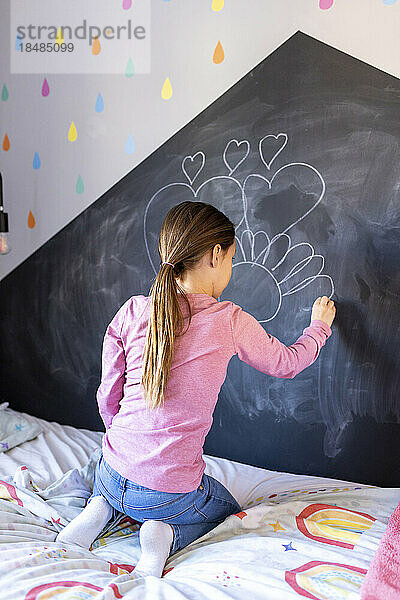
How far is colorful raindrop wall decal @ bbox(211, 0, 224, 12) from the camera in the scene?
6.82 ft

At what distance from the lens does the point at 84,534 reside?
150 cm

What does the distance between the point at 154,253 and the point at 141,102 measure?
0.54 meters

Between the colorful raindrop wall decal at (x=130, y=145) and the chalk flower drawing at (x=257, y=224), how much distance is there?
219 mm

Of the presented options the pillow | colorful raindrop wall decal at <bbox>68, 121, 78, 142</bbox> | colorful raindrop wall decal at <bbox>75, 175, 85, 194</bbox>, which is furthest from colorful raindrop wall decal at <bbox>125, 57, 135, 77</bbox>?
the pillow

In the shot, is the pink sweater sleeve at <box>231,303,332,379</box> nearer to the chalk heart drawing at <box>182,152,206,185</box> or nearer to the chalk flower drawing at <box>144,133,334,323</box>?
the chalk flower drawing at <box>144,133,334,323</box>

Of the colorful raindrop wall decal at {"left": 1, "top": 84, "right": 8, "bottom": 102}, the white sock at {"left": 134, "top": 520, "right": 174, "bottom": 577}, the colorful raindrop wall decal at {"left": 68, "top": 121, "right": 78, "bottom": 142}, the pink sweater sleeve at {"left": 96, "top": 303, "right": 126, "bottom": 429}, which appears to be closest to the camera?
the white sock at {"left": 134, "top": 520, "right": 174, "bottom": 577}

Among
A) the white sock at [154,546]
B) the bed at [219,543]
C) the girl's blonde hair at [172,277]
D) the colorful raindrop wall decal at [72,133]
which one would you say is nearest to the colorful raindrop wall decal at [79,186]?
the colorful raindrop wall decal at [72,133]

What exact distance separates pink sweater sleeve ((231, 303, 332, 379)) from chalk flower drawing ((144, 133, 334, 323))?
32 cm

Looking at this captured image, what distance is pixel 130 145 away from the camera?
89.4 inches

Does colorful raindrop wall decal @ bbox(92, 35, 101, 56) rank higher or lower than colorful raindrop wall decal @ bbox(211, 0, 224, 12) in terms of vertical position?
lower

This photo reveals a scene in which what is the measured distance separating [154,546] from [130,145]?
4.60 ft

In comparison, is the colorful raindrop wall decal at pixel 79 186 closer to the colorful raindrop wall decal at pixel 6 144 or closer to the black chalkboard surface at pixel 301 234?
the black chalkboard surface at pixel 301 234

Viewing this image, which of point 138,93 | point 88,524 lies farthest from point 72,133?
point 88,524

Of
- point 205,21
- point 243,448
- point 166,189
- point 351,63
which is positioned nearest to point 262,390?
point 243,448
